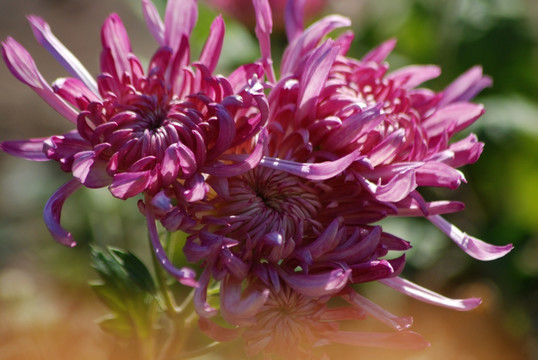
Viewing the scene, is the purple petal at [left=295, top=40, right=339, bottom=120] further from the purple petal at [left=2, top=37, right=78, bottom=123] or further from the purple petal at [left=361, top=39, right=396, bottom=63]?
the purple petal at [left=2, top=37, right=78, bottom=123]

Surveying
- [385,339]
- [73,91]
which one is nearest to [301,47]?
[73,91]

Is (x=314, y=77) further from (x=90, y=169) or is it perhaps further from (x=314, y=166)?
(x=90, y=169)

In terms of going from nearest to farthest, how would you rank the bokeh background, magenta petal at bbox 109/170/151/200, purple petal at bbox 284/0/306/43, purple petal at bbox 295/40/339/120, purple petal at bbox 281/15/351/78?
magenta petal at bbox 109/170/151/200, purple petal at bbox 295/40/339/120, purple petal at bbox 281/15/351/78, purple petal at bbox 284/0/306/43, the bokeh background

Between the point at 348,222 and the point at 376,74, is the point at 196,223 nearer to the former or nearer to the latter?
the point at 348,222

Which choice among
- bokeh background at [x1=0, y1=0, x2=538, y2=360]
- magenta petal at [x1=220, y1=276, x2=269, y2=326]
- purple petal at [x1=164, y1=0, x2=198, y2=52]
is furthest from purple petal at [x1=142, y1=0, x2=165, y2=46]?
bokeh background at [x1=0, y1=0, x2=538, y2=360]

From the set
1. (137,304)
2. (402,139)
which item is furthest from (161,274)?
(402,139)

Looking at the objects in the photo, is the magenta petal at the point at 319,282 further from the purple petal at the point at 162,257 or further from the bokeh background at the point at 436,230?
the bokeh background at the point at 436,230
